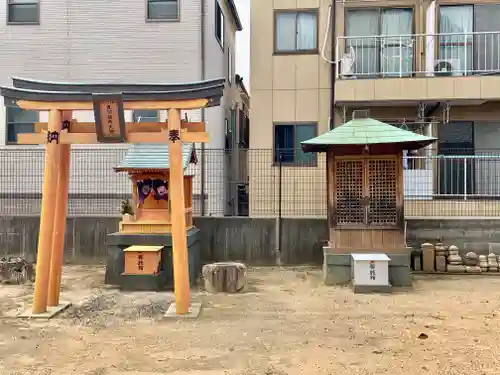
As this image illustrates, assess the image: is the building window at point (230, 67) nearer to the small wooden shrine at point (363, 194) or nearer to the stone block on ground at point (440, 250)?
the small wooden shrine at point (363, 194)

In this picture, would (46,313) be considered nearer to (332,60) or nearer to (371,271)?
(371,271)

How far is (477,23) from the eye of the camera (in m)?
13.0

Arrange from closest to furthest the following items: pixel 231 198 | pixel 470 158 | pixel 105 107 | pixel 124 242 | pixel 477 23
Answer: pixel 105 107 → pixel 124 242 → pixel 470 158 → pixel 477 23 → pixel 231 198

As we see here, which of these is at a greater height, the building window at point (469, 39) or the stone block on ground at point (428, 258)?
the building window at point (469, 39)

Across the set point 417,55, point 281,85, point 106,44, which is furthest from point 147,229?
point 417,55

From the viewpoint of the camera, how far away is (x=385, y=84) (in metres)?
12.2

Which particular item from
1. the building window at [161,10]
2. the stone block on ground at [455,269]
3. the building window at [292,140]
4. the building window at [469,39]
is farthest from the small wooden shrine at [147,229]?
the building window at [469,39]

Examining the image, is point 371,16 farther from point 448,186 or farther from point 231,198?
point 231,198

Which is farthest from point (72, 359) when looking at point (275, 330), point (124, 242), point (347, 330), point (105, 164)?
point (105, 164)

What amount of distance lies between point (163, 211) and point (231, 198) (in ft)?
16.6

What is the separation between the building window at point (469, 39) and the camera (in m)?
12.8

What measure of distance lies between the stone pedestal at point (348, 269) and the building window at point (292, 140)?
3.70 metres

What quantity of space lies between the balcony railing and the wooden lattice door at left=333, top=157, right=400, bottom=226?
3246 mm

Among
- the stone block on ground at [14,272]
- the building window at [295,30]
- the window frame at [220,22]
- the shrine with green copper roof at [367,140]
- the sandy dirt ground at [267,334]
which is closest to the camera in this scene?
the sandy dirt ground at [267,334]
